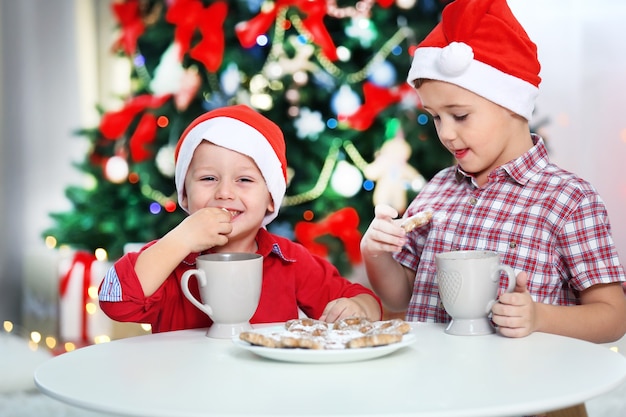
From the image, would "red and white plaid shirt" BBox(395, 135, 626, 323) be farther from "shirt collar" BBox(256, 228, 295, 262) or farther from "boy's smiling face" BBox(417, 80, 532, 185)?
"shirt collar" BBox(256, 228, 295, 262)

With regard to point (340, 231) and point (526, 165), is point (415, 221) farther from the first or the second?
point (340, 231)

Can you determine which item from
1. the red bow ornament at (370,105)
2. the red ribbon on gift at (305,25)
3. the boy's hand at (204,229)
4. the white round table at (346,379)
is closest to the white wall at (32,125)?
the red ribbon on gift at (305,25)

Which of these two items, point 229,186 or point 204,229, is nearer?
point 204,229

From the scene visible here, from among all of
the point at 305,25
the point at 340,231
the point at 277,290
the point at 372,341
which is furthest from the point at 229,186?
the point at 305,25

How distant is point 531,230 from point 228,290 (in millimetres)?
561

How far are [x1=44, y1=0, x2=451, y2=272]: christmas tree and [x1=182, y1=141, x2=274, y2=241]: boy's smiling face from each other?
5.10 feet

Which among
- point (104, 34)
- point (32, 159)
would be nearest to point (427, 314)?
point (32, 159)

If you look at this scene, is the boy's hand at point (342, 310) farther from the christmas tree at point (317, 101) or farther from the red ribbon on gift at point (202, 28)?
the red ribbon on gift at point (202, 28)

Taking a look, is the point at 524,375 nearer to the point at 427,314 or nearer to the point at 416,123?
the point at 427,314

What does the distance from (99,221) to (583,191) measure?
2363mm

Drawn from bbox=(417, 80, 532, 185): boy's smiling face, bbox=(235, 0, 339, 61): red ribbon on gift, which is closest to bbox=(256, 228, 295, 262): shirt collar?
bbox=(417, 80, 532, 185): boy's smiling face

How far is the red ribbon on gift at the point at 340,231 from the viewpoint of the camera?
3.07m

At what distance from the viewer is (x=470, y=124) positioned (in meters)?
1.50

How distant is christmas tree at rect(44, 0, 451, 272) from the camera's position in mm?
3082
